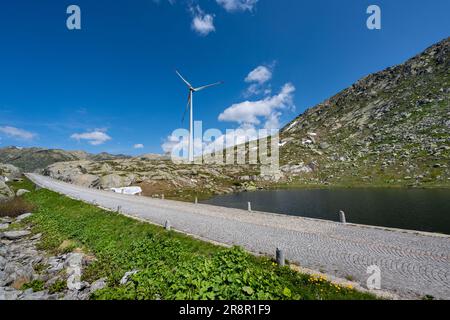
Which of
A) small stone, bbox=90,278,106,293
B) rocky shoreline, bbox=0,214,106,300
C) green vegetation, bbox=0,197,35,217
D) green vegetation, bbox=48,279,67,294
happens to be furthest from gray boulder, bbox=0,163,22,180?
small stone, bbox=90,278,106,293

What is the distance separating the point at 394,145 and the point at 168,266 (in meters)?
163

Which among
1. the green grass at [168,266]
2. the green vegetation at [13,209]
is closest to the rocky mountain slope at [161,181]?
the green vegetation at [13,209]

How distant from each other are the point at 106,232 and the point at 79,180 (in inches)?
3520

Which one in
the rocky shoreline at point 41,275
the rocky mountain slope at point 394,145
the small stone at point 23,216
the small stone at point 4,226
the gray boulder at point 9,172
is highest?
the rocky mountain slope at point 394,145

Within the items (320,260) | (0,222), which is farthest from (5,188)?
(320,260)

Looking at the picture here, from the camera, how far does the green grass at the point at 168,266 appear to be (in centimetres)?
930

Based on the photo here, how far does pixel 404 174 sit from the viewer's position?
114m

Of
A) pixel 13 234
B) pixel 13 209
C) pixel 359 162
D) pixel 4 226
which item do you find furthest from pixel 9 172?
pixel 359 162

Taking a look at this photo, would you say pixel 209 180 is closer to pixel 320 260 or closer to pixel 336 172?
pixel 336 172

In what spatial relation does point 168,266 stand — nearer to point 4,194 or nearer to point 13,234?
point 13,234

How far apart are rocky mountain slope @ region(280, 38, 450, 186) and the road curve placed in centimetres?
9925

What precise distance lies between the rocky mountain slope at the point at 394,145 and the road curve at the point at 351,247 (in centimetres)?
9925

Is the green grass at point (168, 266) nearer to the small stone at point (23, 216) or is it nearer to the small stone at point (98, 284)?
the small stone at point (98, 284)

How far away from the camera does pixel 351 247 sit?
16.1 m
